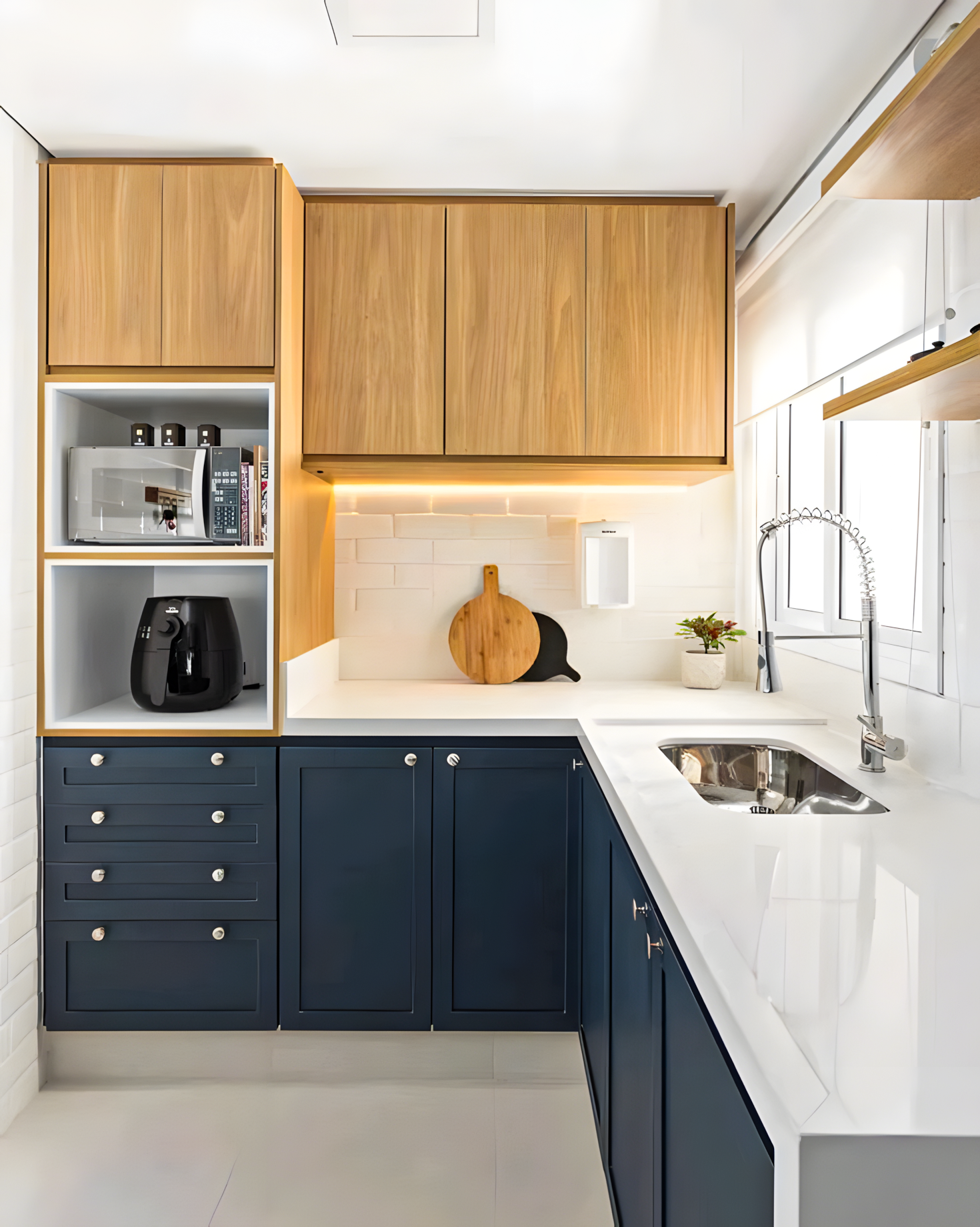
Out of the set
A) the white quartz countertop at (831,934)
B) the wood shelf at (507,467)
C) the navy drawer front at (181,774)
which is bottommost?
the navy drawer front at (181,774)

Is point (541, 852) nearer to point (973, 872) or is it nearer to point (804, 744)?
point (804, 744)

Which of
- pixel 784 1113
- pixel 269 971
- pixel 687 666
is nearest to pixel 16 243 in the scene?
pixel 269 971

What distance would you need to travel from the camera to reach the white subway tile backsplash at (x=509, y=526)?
115 inches

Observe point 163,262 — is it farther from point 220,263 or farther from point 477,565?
point 477,565

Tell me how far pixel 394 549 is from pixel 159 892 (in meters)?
1.30

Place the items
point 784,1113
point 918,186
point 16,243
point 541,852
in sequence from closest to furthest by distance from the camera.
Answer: point 784,1113 → point 918,186 → point 16,243 → point 541,852

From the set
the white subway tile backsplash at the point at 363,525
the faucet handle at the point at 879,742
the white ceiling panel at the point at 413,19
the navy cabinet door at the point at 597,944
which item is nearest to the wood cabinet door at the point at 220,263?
the white ceiling panel at the point at 413,19

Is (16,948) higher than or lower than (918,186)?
lower

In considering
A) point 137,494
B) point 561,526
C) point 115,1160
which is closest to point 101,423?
point 137,494

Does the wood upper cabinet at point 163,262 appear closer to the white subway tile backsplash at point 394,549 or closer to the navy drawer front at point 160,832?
the white subway tile backsplash at point 394,549

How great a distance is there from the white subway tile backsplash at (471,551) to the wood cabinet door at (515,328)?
526 mm

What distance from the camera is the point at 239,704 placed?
249cm

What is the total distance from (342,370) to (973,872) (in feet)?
6.53

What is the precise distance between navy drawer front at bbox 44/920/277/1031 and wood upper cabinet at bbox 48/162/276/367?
152 cm
